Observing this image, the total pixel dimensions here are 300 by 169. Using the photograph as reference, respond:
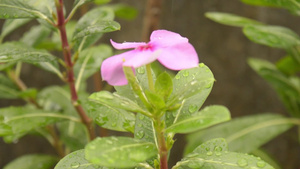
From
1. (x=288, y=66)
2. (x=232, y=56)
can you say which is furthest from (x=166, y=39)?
(x=232, y=56)

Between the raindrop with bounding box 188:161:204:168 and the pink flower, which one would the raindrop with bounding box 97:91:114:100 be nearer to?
the pink flower

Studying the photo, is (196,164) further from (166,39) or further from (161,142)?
(166,39)

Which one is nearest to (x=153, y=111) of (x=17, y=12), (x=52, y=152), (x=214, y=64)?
(x=17, y=12)

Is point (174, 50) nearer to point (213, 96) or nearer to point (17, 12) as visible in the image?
point (17, 12)

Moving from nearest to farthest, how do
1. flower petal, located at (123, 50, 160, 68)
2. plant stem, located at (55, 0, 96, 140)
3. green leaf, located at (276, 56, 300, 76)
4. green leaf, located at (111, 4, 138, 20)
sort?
1. flower petal, located at (123, 50, 160, 68)
2. plant stem, located at (55, 0, 96, 140)
3. green leaf, located at (276, 56, 300, 76)
4. green leaf, located at (111, 4, 138, 20)

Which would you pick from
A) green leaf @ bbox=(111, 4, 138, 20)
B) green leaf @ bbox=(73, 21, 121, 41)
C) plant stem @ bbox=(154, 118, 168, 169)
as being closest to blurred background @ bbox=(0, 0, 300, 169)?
green leaf @ bbox=(111, 4, 138, 20)

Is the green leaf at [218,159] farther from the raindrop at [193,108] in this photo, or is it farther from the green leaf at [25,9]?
the green leaf at [25,9]
